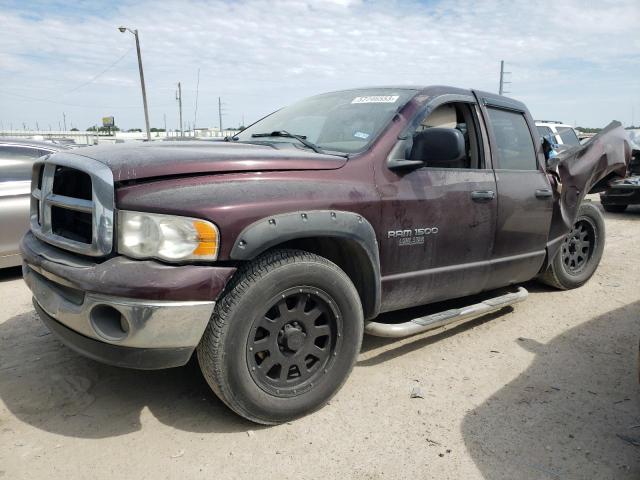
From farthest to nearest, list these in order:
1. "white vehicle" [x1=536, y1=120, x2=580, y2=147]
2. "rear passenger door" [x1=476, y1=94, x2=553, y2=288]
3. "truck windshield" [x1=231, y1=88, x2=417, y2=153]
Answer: "white vehicle" [x1=536, y1=120, x2=580, y2=147] → "rear passenger door" [x1=476, y1=94, x2=553, y2=288] → "truck windshield" [x1=231, y1=88, x2=417, y2=153]

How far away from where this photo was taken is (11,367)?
317 cm

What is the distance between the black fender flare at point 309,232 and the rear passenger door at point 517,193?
4.15 ft

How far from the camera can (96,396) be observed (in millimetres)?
2848

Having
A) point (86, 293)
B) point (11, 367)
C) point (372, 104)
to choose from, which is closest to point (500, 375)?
point (372, 104)

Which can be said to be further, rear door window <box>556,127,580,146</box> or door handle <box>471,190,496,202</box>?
rear door window <box>556,127,580,146</box>

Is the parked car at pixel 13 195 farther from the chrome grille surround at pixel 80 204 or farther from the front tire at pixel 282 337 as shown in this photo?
the front tire at pixel 282 337

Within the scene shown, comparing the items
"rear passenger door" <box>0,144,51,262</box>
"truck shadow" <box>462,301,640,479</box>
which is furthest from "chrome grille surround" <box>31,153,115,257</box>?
"rear passenger door" <box>0,144,51,262</box>

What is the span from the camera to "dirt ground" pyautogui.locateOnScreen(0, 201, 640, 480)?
7.61 feet

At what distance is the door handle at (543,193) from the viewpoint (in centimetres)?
397

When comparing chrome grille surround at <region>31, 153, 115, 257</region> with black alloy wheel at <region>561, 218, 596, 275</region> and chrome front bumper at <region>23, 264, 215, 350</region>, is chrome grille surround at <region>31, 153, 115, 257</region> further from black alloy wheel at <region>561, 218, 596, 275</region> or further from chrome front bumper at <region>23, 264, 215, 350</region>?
black alloy wheel at <region>561, 218, 596, 275</region>

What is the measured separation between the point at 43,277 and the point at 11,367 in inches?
37.6

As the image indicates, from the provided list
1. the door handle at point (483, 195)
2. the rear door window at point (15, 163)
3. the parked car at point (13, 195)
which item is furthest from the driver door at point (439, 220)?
the rear door window at point (15, 163)

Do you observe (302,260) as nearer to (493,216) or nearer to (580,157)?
(493,216)

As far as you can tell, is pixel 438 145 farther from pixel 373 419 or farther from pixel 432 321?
pixel 373 419
